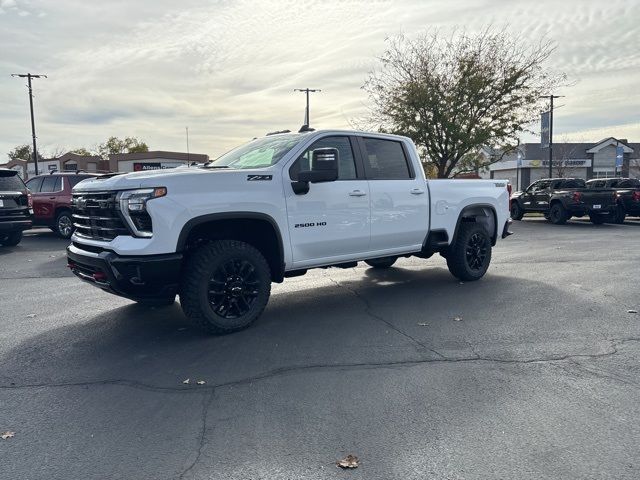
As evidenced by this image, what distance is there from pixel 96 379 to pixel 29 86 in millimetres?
42449

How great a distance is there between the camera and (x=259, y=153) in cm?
629

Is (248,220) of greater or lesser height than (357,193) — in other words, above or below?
below

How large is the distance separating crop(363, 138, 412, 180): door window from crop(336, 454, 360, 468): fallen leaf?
4074mm

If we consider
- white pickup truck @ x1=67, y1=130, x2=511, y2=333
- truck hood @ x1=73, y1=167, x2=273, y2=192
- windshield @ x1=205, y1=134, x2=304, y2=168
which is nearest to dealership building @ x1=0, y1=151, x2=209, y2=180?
windshield @ x1=205, y1=134, x2=304, y2=168

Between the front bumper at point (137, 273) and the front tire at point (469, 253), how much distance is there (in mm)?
4403

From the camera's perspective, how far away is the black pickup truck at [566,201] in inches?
756

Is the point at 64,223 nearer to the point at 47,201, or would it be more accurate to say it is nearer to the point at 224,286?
the point at 47,201

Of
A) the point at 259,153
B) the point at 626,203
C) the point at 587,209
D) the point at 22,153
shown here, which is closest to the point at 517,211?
the point at 587,209

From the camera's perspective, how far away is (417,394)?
3.93 meters

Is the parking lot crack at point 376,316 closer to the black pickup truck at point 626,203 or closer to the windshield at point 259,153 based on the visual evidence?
the windshield at point 259,153

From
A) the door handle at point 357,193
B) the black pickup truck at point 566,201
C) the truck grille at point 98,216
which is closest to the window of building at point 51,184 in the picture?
the truck grille at point 98,216

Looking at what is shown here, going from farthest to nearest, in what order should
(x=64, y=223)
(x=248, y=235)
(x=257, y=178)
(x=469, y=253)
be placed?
(x=64, y=223), (x=469, y=253), (x=248, y=235), (x=257, y=178)

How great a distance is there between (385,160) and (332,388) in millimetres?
3659

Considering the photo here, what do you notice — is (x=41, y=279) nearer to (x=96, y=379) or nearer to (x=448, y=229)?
(x=96, y=379)
